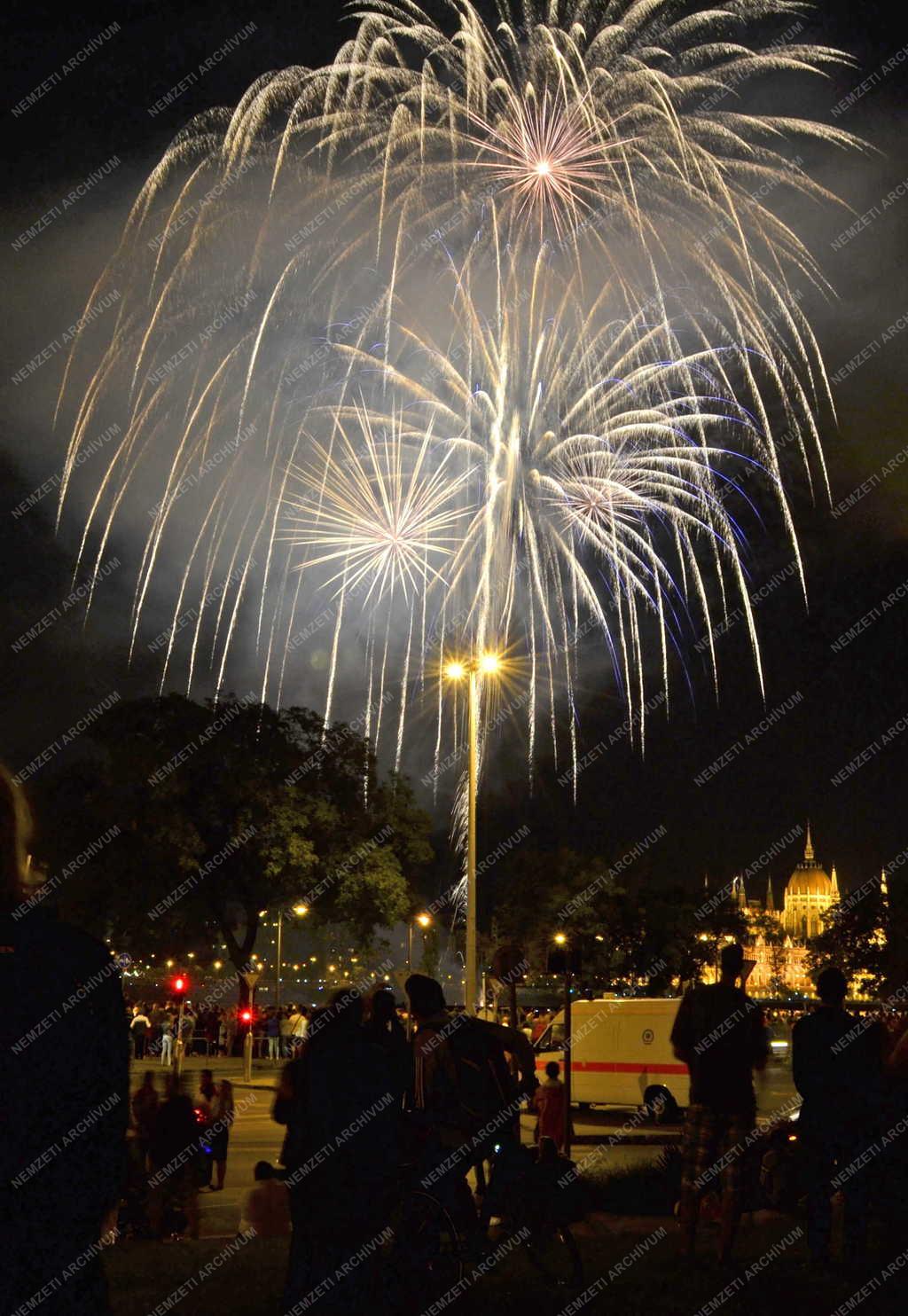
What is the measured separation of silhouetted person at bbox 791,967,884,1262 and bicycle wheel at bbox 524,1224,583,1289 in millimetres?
1465

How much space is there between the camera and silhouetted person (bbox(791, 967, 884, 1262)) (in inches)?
324

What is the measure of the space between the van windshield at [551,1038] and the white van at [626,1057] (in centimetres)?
44

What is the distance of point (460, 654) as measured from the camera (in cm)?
2802

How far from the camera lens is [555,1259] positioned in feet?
28.5

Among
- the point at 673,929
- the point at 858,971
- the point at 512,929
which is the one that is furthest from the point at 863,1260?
the point at 858,971

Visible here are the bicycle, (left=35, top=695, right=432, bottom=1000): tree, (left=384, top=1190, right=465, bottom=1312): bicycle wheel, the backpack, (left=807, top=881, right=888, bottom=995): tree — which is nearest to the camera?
(left=384, top=1190, right=465, bottom=1312): bicycle wheel

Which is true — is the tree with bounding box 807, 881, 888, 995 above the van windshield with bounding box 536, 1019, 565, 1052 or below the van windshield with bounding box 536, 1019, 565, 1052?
above

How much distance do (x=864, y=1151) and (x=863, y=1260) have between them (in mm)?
681

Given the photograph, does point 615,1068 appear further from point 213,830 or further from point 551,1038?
point 213,830

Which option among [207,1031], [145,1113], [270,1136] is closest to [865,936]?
[207,1031]

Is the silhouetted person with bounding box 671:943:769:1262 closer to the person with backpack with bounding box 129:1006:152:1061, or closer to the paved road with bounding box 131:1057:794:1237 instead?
the paved road with bounding box 131:1057:794:1237

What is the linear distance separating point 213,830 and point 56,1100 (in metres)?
40.4

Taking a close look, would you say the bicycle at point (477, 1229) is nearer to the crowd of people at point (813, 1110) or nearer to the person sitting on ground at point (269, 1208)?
the person sitting on ground at point (269, 1208)

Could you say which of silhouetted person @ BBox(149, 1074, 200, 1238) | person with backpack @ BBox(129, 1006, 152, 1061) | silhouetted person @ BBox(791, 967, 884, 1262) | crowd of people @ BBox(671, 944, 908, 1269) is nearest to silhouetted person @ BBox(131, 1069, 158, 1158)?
silhouetted person @ BBox(149, 1074, 200, 1238)
